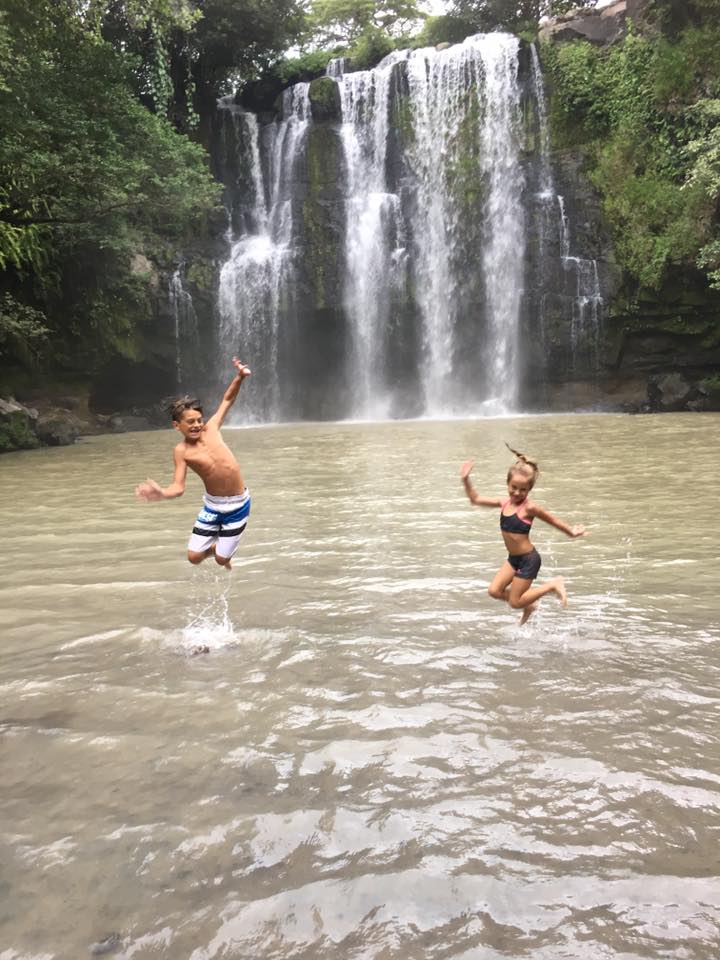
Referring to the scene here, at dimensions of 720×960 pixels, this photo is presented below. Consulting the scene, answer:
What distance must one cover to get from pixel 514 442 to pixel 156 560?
8804mm

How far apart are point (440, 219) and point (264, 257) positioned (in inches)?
244

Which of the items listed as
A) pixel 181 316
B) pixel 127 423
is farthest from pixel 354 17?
pixel 127 423

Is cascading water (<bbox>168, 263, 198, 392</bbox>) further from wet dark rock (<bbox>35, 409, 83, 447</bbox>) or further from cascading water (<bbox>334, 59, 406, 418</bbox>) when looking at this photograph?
wet dark rock (<bbox>35, 409, 83, 447</bbox>)

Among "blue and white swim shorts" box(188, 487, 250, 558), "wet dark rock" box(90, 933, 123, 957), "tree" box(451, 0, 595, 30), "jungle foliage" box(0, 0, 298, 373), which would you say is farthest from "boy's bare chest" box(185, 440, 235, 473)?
"tree" box(451, 0, 595, 30)

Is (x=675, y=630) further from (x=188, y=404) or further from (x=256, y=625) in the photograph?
(x=188, y=404)

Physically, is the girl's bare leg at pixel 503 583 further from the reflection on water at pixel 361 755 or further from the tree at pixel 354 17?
the tree at pixel 354 17

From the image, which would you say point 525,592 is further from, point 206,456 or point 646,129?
point 646,129

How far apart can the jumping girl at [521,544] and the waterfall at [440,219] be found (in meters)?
20.6

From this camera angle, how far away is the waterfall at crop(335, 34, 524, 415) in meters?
24.4

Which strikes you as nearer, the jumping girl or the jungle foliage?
the jumping girl

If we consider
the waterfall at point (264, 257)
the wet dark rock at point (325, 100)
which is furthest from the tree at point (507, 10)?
the waterfall at point (264, 257)

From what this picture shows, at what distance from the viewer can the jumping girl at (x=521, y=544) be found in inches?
152

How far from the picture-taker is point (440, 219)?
25062 millimetres

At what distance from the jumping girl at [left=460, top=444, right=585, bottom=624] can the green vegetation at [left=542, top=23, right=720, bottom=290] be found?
18483 millimetres
